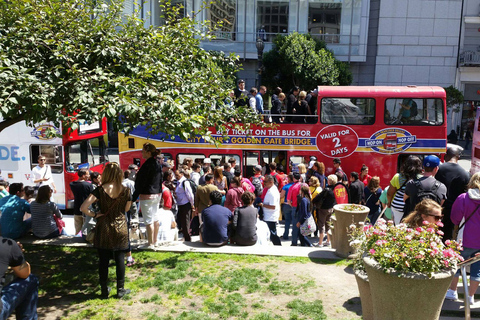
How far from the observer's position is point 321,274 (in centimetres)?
659

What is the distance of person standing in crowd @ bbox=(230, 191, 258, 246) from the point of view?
775 centimetres

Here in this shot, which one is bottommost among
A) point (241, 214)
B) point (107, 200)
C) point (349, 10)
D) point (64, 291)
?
point (64, 291)

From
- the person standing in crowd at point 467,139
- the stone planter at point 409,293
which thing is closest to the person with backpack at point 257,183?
the stone planter at point 409,293

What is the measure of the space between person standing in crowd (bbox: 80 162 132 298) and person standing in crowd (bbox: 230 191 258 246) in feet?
8.27

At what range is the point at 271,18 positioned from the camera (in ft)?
96.4

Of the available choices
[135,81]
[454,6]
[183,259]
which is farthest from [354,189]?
[454,6]

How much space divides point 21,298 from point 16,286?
15cm

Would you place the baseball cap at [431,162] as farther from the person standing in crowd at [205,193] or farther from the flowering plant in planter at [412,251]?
the person standing in crowd at [205,193]

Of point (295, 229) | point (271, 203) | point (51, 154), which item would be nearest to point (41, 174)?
point (51, 154)

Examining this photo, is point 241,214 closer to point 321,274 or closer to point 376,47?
point 321,274

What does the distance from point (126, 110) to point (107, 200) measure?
126 centimetres

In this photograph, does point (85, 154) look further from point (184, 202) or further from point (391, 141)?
point (391, 141)

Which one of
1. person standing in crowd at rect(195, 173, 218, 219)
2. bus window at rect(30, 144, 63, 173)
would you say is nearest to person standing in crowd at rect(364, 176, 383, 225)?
person standing in crowd at rect(195, 173, 218, 219)

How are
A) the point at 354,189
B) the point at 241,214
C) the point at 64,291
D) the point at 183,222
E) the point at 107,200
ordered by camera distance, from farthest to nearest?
the point at 354,189 < the point at 183,222 < the point at 241,214 < the point at 64,291 < the point at 107,200
